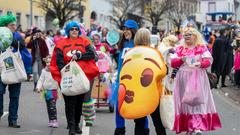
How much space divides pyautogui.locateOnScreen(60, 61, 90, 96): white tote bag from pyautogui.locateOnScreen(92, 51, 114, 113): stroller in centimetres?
322

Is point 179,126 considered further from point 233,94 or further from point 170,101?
point 233,94

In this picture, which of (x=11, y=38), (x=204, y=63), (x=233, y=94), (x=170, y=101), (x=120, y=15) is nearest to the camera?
(x=170, y=101)

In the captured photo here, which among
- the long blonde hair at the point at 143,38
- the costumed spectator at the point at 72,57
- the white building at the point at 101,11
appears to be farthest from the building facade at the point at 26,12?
the long blonde hair at the point at 143,38

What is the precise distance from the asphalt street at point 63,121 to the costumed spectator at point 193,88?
0.79 meters

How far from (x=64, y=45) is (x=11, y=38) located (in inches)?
44.7

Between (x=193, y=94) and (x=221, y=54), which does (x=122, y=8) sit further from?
(x=193, y=94)

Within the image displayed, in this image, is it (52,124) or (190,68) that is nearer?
(190,68)

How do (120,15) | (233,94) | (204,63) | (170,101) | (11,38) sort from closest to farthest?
(170,101) < (204,63) < (11,38) < (233,94) < (120,15)

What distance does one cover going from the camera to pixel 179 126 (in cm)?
966

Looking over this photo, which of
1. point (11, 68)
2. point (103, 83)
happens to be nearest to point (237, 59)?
point (103, 83)

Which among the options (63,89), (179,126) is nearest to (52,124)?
(63,89)

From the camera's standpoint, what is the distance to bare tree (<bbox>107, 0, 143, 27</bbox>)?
6789cm

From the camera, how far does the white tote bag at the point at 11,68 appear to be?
10555mm

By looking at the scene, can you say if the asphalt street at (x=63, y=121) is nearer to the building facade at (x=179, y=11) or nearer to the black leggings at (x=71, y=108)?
the black leggings at (x=71, y=108)
